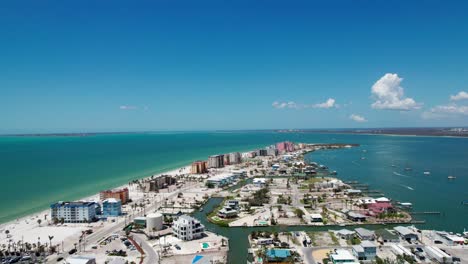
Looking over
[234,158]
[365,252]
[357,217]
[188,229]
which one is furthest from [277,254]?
[234,158]

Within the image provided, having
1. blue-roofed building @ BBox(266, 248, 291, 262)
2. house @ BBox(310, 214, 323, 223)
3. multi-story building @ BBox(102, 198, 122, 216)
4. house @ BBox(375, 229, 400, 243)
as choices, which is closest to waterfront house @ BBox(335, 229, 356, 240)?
house @ BBox(375, 229, 400, 243)

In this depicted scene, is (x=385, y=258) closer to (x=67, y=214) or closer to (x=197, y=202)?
(x=197, y=202)

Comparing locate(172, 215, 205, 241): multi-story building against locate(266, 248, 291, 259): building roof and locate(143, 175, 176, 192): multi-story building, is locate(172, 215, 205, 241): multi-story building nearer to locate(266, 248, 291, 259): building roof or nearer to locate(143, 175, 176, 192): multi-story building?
locate(266, 248, 291, 259): building roof

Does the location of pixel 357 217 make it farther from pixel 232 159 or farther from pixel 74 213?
pixel 232 159

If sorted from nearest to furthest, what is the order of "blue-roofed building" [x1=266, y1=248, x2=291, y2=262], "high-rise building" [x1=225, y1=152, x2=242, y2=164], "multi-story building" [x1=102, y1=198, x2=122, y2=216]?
"blue-roofed building" [x1=266, y1=248, x2=291, y2=262], "multi-story building" [x1=102, y1=198, x2=122, y2=216], "high-rise building" [x1=225, y1=152, x2=242, y2=164]

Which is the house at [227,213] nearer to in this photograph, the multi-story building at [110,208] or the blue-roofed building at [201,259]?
the blue-roofed building at [201,259]

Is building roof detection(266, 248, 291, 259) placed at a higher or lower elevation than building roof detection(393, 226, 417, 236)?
lower

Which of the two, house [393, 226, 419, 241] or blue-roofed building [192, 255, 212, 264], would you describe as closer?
blue-roofed building [192, 255, 212, 264]
